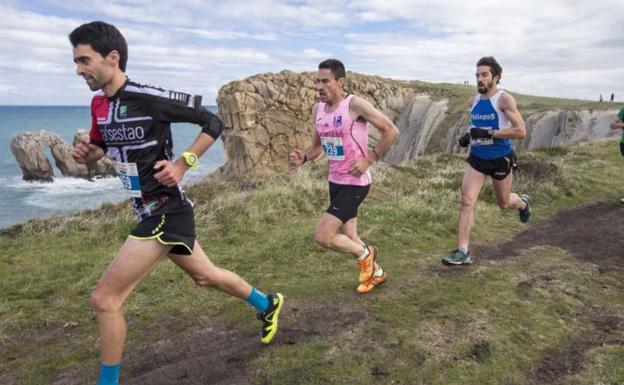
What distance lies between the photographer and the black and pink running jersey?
3357mm

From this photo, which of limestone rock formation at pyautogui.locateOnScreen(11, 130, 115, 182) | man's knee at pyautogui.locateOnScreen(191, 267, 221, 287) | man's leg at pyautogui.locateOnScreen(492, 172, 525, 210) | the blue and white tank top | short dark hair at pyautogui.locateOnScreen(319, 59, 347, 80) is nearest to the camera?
man's knee at pyautogui.locateOnScreen(191, 267, 221, 287)

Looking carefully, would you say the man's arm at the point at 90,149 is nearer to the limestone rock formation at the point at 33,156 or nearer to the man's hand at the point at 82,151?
the man's hand at the point at 82,151

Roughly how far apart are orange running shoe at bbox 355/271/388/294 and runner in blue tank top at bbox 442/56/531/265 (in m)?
1.21

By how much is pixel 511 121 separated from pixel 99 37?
484cm

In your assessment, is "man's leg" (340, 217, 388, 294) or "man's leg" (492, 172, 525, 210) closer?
"man's leg" (340, 217, 388, 294)

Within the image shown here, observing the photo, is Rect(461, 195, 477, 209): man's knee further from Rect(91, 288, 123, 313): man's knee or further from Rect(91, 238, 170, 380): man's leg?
Rect(91, 288, 123, 313): man's knee

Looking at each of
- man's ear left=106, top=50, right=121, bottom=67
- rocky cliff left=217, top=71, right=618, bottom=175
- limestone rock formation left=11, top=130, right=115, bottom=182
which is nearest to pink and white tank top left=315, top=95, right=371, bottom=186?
man's ear left=106, top=50, right=121, bottom=67

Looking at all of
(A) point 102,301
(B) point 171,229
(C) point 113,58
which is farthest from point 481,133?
(A) point 102,301

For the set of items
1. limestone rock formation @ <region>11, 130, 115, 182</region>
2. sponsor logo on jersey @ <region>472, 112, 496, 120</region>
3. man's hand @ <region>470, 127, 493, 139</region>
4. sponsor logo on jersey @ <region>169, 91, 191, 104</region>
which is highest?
sponsor logo on jersey @ <region>472, 112, 496, 120</region>

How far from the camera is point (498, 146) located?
6.42 m

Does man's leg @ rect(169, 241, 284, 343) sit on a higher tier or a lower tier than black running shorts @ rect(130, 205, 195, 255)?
lower

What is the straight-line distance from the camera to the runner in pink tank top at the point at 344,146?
5.00m

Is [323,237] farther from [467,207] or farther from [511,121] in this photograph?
[511,121]

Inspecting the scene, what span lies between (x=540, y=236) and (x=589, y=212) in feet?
8.25
